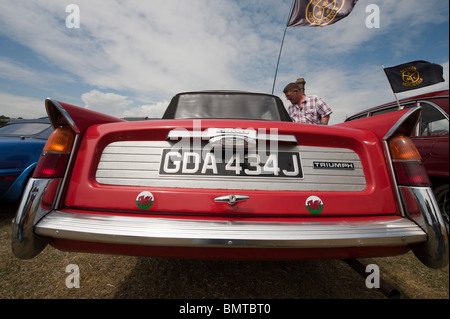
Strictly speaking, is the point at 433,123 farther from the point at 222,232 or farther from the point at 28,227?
the point at 28,227

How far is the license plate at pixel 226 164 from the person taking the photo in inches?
45.8

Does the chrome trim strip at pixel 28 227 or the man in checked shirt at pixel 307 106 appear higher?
the man in checked shirt at pixel 307 106

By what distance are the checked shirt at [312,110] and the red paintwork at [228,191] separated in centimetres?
301

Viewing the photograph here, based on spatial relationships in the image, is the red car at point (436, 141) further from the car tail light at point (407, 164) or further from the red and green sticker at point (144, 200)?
the red and green sticker at point (144, 200)

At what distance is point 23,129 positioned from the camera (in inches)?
134

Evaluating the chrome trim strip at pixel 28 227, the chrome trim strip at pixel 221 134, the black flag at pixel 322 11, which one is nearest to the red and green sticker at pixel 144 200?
the chrome trim strip at pixel 221 134

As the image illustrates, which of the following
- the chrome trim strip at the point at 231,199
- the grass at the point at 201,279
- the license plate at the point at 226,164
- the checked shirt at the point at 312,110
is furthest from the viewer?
the checked shirt at the point at 312,110

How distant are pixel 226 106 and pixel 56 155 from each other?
1.60 m

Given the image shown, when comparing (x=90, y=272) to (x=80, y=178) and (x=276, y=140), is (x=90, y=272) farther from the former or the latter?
(x=276, y=140)

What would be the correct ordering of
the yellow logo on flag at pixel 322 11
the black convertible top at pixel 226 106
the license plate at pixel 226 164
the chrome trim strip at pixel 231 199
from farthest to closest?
the yellow logo on flag at pixel 322 11, the black convertible top at pixel 226 106, the license plate at pixel 226 164, the chrome trim strip at pixel 231 199

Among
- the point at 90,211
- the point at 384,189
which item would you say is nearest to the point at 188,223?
the point at 90,211

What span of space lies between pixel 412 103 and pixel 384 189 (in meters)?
3.15

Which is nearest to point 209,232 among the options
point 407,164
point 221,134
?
point 221,134

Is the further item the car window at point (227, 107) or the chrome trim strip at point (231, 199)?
the car window at point (227, 107)
